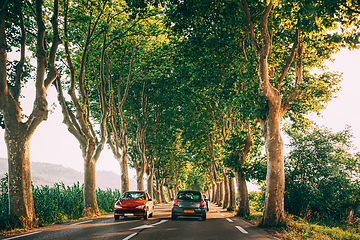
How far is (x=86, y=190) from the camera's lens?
15188 mm

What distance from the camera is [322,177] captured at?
1541 cm

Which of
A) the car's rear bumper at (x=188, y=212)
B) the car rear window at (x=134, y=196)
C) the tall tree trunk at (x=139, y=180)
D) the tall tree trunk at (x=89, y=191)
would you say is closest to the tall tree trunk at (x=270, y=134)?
the car's rear bumper at (x=188, y=212)

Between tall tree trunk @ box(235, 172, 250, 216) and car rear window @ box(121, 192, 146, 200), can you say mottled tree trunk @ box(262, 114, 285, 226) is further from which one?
car rear window @ box(121, 192, 146, 200)

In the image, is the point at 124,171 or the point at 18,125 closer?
the point at 18,125

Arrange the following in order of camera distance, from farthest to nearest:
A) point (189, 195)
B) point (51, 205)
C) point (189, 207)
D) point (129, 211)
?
point (189, 195), point (189, 207), point (129, 211), point (51, 205)

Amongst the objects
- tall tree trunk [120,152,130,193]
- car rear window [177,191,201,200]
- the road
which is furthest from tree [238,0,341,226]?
tall tree trunk [120,152,130,193]

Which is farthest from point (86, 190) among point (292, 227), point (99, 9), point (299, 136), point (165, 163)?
point (165, 163)

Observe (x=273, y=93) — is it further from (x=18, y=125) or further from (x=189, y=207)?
(x=18, y=125)

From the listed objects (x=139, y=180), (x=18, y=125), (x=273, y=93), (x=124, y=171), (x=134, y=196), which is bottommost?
(x=134, y=196)

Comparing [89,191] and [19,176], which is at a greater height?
[19,176]

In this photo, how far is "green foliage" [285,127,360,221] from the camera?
14.7 m

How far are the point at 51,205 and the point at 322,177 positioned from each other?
14.1 metres

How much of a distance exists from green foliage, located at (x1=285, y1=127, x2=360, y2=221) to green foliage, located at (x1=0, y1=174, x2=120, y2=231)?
11.7 meters

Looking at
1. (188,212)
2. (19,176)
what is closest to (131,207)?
(188,212)
